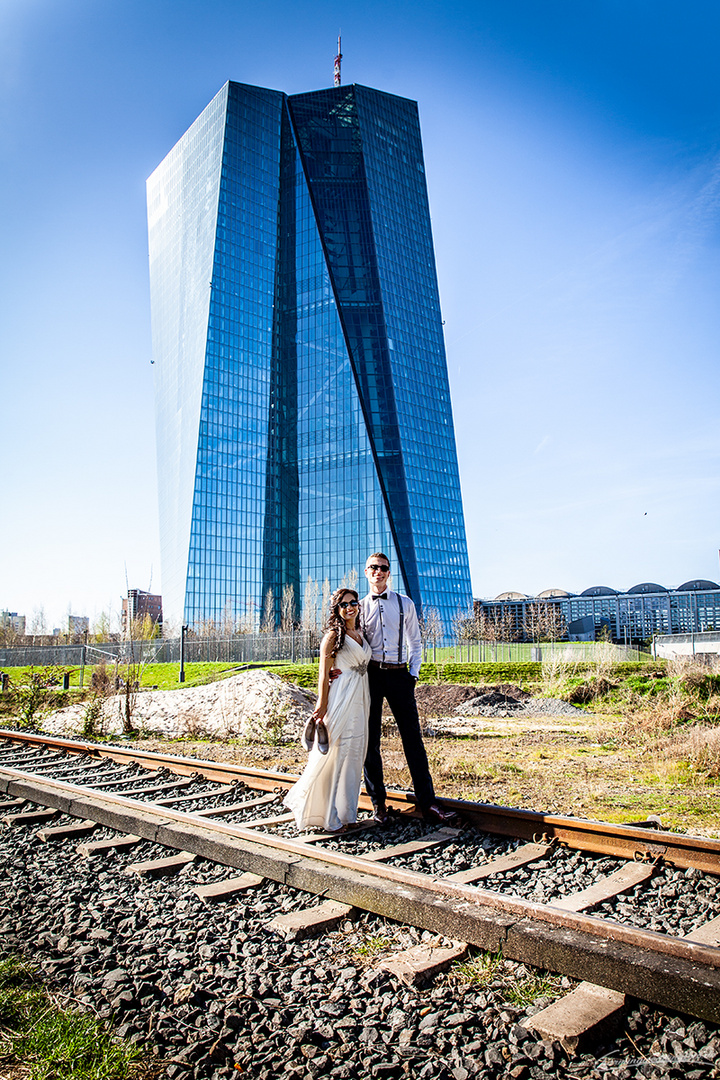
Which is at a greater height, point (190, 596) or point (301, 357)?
point (301, 357)

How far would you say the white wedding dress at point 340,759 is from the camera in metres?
5.61

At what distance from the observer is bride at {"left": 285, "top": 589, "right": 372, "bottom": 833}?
18.5 feet

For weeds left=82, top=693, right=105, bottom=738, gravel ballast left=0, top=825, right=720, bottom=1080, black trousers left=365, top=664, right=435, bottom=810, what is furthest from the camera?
weeds left=82, top=693, right=105, bottom=738

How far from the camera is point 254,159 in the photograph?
10881cm

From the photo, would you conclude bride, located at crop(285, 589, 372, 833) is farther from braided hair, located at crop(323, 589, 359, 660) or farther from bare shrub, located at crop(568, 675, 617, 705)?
bare shrub, located at crop(568, 675, 617, 705)

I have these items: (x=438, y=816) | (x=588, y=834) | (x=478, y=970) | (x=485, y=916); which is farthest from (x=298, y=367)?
(x=478, y=970)

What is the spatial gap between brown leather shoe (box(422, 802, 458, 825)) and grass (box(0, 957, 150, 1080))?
128 inches

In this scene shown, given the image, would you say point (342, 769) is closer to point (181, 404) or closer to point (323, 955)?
point (323, 955)

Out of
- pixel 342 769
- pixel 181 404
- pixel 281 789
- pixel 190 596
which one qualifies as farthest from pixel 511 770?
pixel 181 404

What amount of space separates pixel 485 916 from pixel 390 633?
289cm

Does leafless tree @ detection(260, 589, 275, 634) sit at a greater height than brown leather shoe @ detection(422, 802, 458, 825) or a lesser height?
greater

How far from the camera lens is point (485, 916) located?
353 cm

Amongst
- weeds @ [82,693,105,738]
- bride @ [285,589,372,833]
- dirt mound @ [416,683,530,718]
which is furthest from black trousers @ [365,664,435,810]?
dirt mound @ [416,683,530,718]

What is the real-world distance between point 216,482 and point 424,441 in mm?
29273
